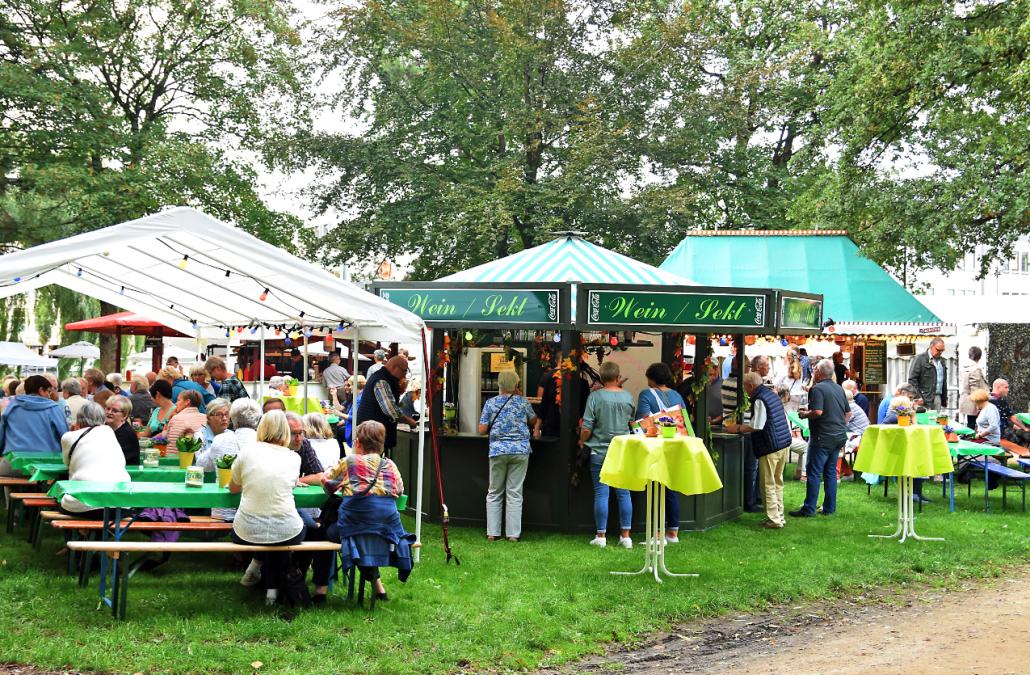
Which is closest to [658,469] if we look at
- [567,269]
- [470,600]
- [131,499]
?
[470,600]

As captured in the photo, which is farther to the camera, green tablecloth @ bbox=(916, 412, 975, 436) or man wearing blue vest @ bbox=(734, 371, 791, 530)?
green tablecloth @ bbox=(916, 412, 975, 436)

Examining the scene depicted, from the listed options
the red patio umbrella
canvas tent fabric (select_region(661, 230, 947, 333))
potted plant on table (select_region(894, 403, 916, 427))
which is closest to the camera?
potted plant on table (select_region(894, 403, 916, 427))

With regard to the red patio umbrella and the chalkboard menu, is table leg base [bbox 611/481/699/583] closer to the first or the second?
the red patio umbrella

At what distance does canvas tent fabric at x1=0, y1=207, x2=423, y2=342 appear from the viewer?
7.66 metres

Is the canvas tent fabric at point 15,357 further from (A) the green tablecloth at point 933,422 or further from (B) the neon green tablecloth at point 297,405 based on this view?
(A) the green tablecloth at point 933,422

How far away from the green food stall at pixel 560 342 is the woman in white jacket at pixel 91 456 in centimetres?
304

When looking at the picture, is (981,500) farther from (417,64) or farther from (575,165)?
(417,64)

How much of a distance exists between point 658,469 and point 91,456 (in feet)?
14.3

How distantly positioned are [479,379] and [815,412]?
3.69 m

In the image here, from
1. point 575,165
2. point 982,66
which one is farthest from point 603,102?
point 982,66

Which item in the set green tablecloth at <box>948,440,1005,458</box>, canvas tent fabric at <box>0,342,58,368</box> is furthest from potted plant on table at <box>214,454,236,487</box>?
canvas tent fabric at <box>0,342,58,368</box>

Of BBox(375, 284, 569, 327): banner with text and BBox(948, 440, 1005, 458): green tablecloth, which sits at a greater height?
BBox(375, 284, 569, 327): banner with text

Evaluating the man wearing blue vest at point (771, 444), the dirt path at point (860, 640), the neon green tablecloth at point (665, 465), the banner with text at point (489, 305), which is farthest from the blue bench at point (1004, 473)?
the banner with text at point (489, 305)

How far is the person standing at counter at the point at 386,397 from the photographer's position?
10.9 m
